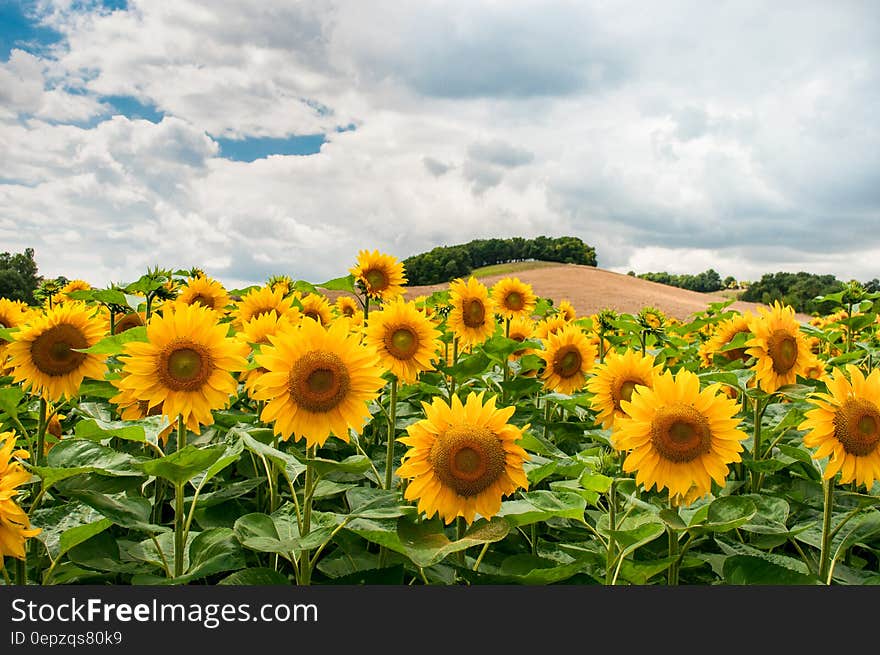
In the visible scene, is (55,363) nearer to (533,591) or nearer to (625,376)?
(533,591)

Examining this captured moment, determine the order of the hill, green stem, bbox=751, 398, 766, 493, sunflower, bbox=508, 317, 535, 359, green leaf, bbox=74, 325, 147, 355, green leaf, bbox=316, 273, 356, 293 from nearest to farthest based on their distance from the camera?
1. green leaf, bbox=74, 325, 147, 355
2. green stem, bbox=751, 398, 766, 493
3. green leaf, bbox=316, 273, 356, 293
4. sunflower, bbox=508, 317, 535, 359
5. the hill

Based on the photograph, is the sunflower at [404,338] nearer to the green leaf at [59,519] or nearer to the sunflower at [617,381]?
the sunflower at [617,381]

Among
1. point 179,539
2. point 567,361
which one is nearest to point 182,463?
point 179,539

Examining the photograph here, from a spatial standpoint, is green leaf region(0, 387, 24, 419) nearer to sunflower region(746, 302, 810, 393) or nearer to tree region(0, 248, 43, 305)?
sunflower region(746, 302, 810, 393)

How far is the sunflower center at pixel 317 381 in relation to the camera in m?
2.77

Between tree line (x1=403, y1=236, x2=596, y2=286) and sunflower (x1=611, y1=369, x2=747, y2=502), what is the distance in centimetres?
5337

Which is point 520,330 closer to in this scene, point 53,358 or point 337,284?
point 337,284

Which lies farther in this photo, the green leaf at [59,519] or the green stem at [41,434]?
the green stem at [41,434]

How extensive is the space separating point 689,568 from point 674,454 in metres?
0.70

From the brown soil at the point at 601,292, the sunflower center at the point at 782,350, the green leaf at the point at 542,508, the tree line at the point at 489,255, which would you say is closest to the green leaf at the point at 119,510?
the green leaf at the point at 542,508

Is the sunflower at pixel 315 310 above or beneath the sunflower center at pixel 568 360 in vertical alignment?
above

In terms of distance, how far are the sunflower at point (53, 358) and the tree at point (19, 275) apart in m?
37.0

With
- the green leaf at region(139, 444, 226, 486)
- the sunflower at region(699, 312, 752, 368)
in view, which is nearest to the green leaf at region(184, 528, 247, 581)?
the green leaf at region(139, 444, 226, 486)

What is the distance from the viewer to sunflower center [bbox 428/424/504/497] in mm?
2676
